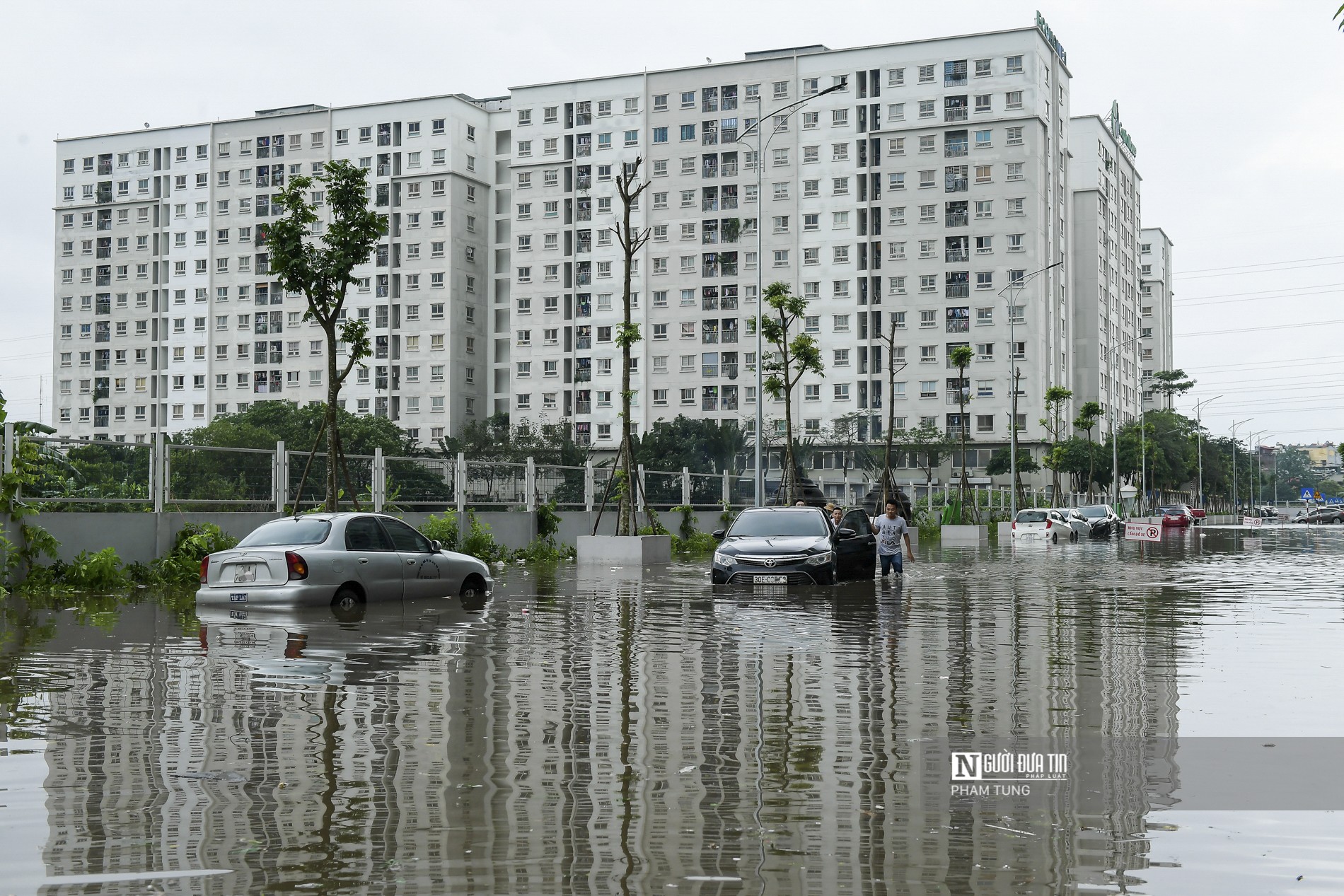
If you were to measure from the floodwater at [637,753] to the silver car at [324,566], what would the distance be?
3.28 ft

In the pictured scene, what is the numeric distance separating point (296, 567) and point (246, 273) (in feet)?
420

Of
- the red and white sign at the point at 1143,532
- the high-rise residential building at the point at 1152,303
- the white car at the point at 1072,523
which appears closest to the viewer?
the red and white sign at the point at 1143,532

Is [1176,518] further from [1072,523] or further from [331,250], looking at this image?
[331,250]

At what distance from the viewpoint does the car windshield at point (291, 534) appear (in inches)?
731

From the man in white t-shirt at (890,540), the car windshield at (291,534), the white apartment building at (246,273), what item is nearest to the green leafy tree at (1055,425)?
the white apartment building at (246,273)

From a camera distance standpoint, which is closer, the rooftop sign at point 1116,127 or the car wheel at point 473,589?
the car wheel at point 473,589

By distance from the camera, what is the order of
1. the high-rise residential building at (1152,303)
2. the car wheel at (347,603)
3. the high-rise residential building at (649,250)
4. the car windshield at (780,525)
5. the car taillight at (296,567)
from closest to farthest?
the car taillight at (296,567) → the car wheel at (347,603) → the car windshield at (780,525) → the high-rise residential building at (649,250) → the high-rise residential building at (1152,303)

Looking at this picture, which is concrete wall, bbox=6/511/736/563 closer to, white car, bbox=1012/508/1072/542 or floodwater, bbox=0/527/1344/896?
floodwater, bbox=0/527/1344/896

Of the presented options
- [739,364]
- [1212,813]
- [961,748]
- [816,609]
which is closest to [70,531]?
[816,609]

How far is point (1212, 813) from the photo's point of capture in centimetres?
626

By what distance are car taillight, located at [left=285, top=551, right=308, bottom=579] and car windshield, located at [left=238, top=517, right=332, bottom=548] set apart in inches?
22.0

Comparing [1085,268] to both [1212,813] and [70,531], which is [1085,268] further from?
[1212,813]

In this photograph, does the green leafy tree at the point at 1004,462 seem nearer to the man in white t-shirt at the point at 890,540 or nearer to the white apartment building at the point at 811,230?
the white apartment building at the point at 811,230

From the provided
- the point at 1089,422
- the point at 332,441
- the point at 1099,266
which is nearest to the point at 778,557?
the point at 332,441
